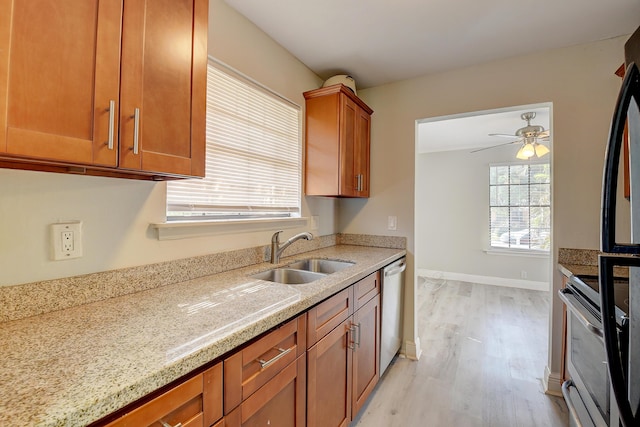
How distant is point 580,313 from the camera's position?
124cm

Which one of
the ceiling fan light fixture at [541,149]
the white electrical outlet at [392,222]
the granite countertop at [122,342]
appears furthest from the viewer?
the ceiling fan light fixture at [541,149]

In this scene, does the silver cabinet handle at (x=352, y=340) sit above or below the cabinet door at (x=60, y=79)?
below

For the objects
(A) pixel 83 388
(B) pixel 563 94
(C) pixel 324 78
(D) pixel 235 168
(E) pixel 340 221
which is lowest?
(A) pixel 83 388

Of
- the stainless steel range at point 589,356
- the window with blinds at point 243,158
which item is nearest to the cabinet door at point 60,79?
the window with blinds at point 243,158

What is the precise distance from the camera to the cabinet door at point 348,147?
222 centimetres

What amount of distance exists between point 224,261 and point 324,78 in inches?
72.6

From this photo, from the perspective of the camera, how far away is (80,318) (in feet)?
3.02

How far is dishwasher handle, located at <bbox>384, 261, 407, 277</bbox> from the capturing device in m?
2.06

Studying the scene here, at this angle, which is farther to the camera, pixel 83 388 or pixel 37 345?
pixel 37 345

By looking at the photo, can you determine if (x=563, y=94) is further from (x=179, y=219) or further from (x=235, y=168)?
(x=179, y=219)

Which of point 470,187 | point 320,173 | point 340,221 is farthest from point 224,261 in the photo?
point 470,187

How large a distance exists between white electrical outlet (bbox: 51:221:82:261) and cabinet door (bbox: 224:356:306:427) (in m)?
0.78

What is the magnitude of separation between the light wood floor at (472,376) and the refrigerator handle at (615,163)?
1.59m

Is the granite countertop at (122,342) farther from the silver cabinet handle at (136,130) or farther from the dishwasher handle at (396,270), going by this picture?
the dishwasher handle at (396,270)
